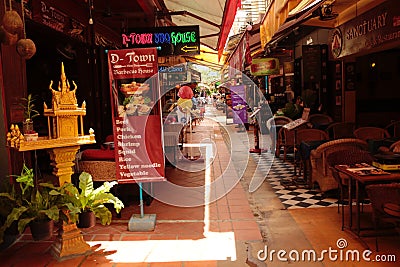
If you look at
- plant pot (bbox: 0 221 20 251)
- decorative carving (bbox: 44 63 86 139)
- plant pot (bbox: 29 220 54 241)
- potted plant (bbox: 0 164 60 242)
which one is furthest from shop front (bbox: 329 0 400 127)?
plant pot (bbox: 0 221 20 251)

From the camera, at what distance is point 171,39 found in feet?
27.9

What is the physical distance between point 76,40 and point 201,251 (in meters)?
5.17

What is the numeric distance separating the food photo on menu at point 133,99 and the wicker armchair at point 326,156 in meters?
2.83

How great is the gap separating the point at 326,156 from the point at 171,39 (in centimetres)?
418

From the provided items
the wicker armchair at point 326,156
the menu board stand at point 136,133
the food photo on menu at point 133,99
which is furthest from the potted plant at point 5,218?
the wicker armchair at point 326,156

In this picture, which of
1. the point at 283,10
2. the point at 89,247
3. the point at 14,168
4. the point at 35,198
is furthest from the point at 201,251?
the point at 283,10

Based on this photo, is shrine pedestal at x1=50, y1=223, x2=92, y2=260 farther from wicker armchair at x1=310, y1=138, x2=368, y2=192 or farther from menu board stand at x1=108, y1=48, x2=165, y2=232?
wicker armchair at x1=310, y1=138, x2=368, y2=192

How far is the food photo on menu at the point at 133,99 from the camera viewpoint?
16.6 feet

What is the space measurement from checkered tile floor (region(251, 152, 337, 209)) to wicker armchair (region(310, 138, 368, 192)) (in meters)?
0.23

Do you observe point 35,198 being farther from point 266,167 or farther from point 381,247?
point 266,167

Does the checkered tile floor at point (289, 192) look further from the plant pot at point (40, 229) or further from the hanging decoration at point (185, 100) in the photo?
the plant pot at point (40, 229)

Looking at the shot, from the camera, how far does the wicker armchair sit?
19.9 ft

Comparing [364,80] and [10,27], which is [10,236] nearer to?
[10,27]

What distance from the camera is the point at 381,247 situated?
4.43 metres
